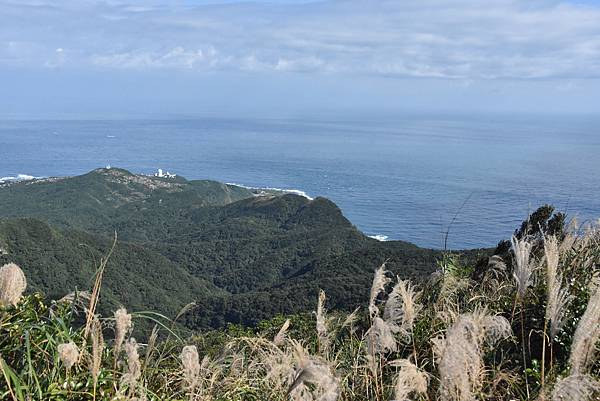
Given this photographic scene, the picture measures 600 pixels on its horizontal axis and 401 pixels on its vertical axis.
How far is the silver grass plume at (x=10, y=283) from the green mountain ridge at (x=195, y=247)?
11503 mm

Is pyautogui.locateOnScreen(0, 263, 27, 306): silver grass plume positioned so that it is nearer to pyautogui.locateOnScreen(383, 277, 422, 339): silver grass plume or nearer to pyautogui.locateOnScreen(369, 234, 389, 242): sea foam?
pyautogui.locateOnScreen(383, 277, 422, 339): silver grass plume

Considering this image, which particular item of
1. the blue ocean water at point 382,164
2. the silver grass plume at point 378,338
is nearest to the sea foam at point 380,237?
the blue ocean water at point 382,164

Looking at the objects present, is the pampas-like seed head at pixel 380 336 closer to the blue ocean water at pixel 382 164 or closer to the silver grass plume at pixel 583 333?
the silver grass plume at pixel 583 333

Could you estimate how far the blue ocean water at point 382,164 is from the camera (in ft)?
195

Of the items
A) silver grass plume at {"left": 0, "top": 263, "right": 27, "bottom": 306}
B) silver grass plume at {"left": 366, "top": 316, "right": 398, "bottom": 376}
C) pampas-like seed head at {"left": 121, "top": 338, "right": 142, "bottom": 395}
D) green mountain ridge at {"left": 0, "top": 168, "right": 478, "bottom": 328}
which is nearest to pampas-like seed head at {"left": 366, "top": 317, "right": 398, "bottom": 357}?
silver grass plume at {"left": 366, "top": 316, "right": 398, "bottom": 376}

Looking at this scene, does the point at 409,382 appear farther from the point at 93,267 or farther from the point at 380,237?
the point at 380,237

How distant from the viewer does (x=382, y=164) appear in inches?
4412

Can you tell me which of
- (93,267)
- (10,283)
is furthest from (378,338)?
(93,267)

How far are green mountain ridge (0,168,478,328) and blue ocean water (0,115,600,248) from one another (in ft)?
21.8

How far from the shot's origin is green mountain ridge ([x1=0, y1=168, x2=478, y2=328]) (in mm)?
37281

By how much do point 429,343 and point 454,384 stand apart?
118cm

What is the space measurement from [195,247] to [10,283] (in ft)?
215

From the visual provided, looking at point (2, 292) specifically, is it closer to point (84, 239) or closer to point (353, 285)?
point (353, 285)

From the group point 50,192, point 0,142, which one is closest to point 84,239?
point 50,192
